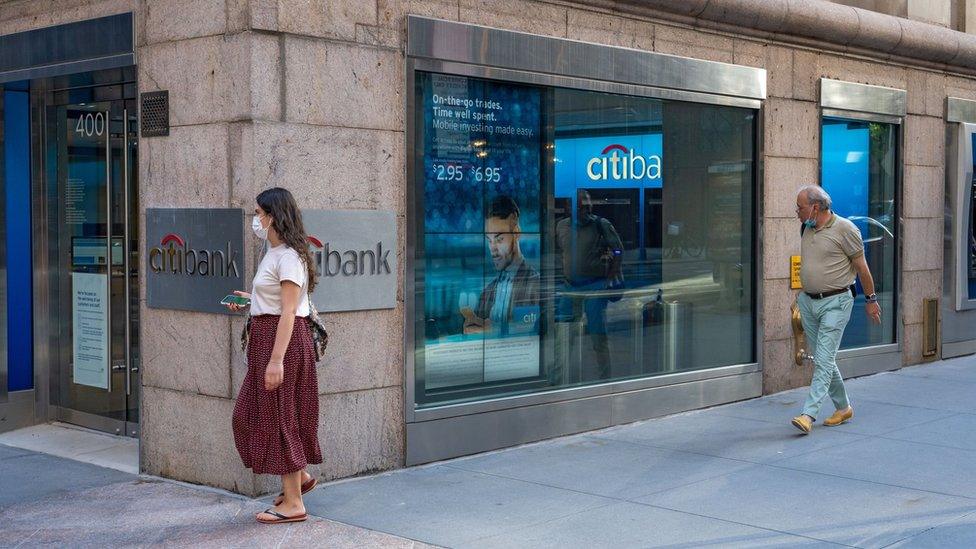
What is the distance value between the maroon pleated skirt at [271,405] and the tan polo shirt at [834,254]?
442cm

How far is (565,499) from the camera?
23.1 feet

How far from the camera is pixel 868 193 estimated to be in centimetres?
1229

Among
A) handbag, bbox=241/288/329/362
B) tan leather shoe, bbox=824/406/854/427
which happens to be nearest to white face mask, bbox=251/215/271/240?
handbag, bbox=241/288/329/362

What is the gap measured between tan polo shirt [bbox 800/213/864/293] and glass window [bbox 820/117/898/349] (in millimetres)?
2563

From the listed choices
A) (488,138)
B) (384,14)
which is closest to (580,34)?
(488,138)

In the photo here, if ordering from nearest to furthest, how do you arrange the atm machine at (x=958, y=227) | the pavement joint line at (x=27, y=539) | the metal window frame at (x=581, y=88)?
the pavement joint line at (x=27, y=539)
the metal window frame at (x=581, y=88)
the atm machine at (x=958, y=227)

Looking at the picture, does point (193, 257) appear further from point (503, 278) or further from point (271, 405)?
point (503, 278)

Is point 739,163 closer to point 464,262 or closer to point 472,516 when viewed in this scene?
point 464,262

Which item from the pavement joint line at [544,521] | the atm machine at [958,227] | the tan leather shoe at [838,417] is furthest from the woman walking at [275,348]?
the atm machine at [958,227]

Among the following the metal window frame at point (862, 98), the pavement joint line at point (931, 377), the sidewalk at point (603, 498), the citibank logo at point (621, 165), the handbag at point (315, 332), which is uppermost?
the metal window frame at point (862, 98)

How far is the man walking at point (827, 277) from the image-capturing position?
9000mm

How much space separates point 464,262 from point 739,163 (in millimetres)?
3536

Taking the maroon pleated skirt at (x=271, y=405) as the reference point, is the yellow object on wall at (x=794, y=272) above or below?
above

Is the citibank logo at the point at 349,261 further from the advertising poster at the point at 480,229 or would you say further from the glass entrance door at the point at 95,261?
the glass entrance door at the point at 95,261
